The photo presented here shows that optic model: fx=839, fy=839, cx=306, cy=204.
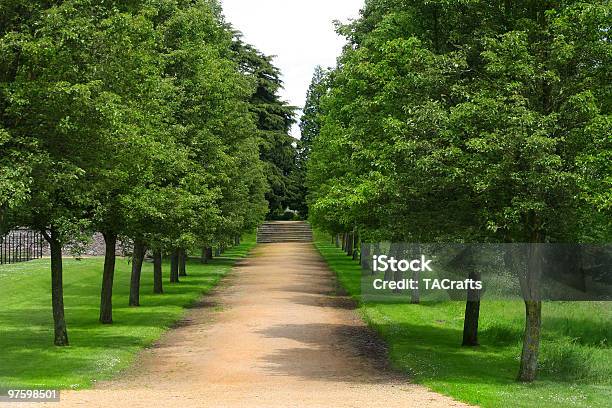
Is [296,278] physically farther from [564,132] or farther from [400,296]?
[564,132]

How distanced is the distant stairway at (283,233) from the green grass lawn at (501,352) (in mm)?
54344

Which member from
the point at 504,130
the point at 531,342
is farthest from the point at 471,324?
the point at 504,130

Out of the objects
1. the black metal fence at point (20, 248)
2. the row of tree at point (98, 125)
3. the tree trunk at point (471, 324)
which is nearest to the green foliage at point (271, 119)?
the black metal fence at point (20, 248)

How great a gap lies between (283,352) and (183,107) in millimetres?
11103

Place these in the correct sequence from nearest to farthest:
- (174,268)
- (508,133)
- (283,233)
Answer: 1. (508,133)
2. (174,268)
3. (283,233)

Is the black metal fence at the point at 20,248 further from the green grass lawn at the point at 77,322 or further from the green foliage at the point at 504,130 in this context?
the green foliage at the point at 504,130

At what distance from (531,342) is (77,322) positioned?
44.3ft

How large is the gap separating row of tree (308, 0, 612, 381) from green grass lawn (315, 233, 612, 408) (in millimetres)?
1304

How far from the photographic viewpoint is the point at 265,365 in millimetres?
16844

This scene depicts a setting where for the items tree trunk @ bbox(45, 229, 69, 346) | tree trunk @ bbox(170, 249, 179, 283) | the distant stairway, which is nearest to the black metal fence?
tree trunk @ bbox(170, 249, 179, 283)

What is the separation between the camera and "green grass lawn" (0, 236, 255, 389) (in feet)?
51.3

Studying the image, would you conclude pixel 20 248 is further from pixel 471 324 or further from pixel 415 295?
pixel 471 324

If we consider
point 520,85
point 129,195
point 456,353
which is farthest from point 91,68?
point 456,353

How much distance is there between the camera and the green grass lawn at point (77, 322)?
1563cm
